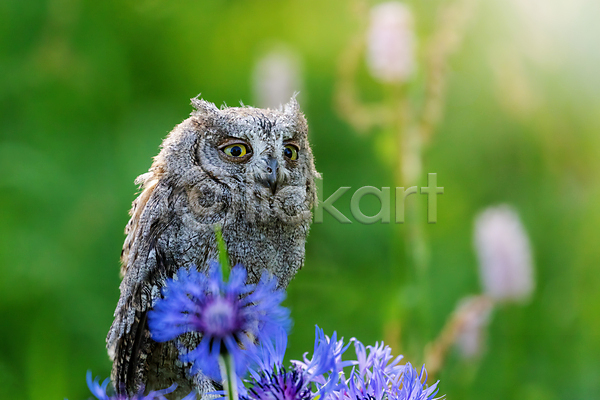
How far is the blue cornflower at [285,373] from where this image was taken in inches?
38.1

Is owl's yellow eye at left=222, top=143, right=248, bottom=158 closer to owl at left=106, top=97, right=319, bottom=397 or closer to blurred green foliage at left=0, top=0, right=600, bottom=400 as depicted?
owl at left=106, top=97, right=319, bottom=397

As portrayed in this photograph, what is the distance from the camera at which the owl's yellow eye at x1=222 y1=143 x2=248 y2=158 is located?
191 cm

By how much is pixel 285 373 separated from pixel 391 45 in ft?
6.86

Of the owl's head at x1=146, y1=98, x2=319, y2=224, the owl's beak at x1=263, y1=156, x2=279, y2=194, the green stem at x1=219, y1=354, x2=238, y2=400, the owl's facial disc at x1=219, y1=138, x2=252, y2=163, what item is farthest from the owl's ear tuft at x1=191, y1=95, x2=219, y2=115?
the green stem at x1=219, y1=354, x2=238, y2=400

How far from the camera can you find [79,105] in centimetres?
407

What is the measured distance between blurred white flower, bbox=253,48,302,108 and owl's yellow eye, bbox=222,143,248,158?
4.98ft

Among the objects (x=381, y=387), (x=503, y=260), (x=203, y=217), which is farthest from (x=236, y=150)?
(x=503, y=260)

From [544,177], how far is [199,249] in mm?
3113

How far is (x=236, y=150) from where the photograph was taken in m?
1.92

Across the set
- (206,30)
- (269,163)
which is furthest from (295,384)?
(206,30)

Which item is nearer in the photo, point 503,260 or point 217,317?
point 217,317

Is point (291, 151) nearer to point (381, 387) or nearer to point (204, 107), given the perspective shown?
point (204, 107)

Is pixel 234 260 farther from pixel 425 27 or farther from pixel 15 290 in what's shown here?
pixel 425 27

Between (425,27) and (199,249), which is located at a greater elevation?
(425,27)
